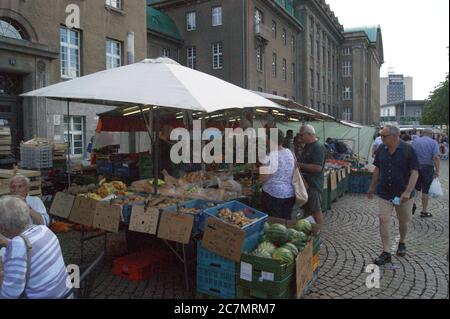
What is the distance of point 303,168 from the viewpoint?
6.05 m

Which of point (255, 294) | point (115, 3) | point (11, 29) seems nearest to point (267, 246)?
point (255, 294)

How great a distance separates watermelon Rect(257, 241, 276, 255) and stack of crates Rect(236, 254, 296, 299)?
11.1 inches

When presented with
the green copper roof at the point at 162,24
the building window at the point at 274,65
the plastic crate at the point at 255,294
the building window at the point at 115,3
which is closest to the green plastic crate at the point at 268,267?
the plastic crate at the point at 255,294

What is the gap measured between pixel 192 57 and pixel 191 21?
9.62 feet

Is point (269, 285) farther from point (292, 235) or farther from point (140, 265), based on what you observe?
point (140, 265)

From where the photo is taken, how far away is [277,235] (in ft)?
14.4

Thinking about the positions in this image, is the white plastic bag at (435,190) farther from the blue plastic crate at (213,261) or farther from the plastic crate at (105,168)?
the plastic crate at (105,168)

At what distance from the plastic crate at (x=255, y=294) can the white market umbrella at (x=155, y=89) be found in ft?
6.36

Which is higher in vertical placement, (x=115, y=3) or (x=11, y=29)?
(x=115, y=3)

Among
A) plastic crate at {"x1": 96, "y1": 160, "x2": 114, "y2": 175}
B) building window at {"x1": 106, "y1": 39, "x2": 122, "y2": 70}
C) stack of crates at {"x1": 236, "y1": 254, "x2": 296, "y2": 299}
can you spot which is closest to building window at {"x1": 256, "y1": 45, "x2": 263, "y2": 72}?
building window at {"x1": 106, "y1": 39, "x2": 122, "y2": 70}

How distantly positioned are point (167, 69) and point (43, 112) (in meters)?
10.1

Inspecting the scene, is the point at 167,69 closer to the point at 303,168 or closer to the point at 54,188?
the point at 303,168
